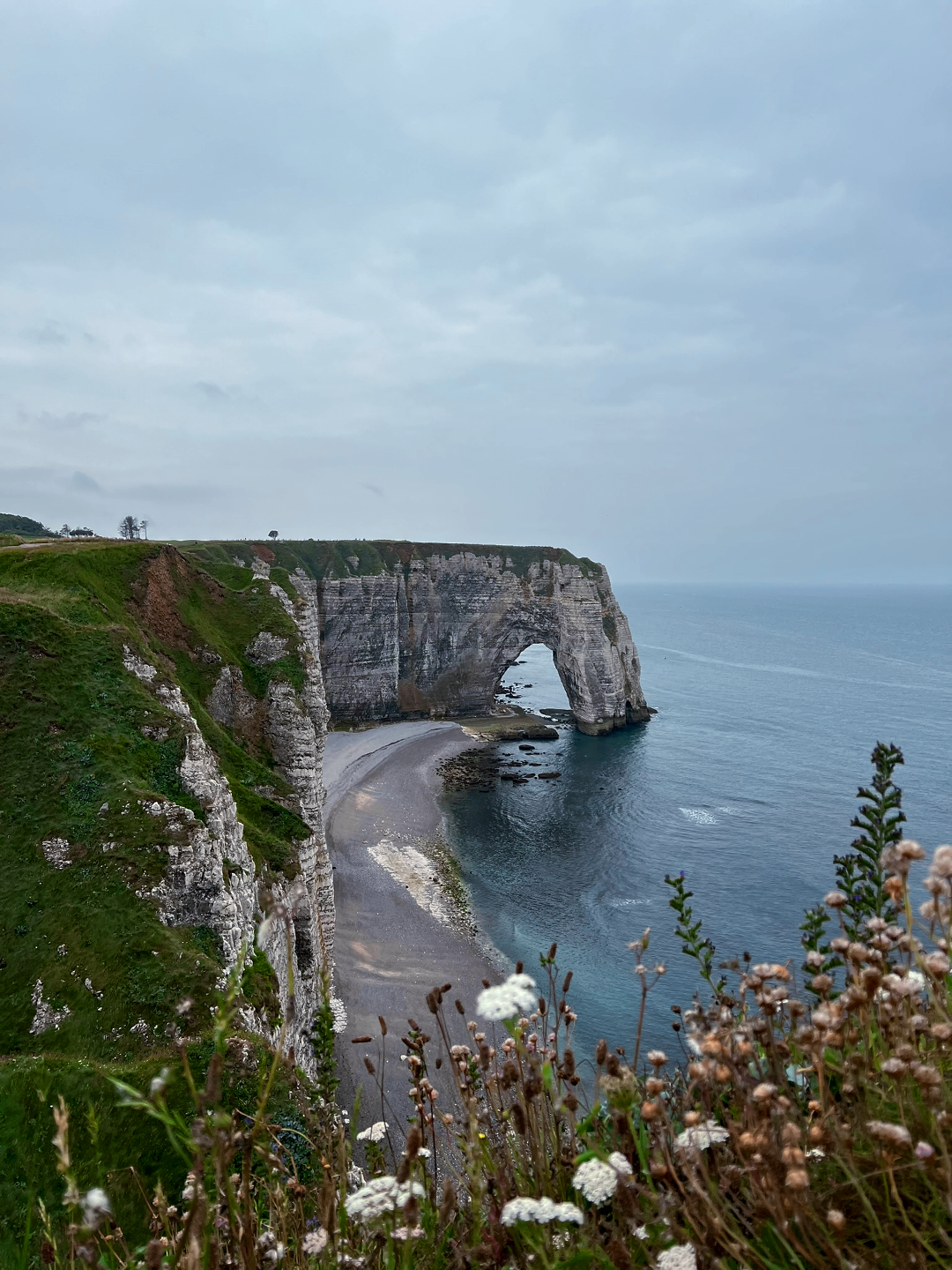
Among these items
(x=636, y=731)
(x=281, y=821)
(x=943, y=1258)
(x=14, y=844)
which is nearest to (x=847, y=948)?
(x=943, y=1258)

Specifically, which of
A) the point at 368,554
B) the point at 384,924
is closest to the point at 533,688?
the point at 368,554

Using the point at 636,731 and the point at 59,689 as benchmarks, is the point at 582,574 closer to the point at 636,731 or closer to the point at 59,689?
the point at 636,731

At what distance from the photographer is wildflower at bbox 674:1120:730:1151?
262 cm

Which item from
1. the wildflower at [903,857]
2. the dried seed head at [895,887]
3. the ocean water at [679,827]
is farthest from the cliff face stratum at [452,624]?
the wildflower at [903,857]

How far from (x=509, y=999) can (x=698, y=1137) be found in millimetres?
869

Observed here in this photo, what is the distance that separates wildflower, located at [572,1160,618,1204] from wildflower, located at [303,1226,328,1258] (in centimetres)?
110

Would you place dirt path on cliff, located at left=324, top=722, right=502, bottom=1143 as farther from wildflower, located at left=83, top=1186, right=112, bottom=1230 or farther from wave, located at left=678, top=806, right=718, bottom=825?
wave, located at left=678, top=806, right=718, bottom=825

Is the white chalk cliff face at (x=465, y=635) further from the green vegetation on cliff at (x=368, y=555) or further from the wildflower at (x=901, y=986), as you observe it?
the wildflower at (x=901, y=986)

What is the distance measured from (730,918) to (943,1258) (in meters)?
42.4

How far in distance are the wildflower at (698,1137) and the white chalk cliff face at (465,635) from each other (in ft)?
280

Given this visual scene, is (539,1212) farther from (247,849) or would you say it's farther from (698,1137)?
(247,849)

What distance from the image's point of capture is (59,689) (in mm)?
21109

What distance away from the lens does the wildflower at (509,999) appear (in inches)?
112

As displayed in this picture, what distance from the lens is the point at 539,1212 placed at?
2.57 metres
